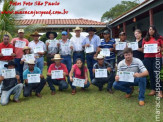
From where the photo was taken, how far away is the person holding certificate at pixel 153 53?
461cm

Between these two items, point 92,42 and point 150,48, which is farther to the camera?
point 92,42

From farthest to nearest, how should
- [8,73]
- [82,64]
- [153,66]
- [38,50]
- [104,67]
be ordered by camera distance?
[38,50] < [82,64] < [104,67] < [8,73] < [153,66]

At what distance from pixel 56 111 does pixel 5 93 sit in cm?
167

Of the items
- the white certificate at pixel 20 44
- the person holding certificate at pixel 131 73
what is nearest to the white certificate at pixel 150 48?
the person holding certificate at pixel 131 73

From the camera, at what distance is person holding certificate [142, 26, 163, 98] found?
461cm

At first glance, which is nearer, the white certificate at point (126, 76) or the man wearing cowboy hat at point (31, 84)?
the white certificate at point (126, 76)

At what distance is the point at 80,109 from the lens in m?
4.20

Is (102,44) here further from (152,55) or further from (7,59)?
(7,59)

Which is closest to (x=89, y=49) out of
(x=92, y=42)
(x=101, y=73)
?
(x=92, y=42)

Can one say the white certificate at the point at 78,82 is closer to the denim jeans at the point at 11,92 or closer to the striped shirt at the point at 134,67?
the striped shirt at the point at 134,67

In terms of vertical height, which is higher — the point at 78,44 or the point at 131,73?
the point at 78,44

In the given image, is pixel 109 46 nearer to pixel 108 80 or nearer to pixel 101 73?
pixel 101 73

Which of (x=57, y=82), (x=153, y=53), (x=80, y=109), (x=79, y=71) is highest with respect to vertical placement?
(x=153, y=53)

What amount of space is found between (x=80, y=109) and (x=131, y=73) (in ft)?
4.77
